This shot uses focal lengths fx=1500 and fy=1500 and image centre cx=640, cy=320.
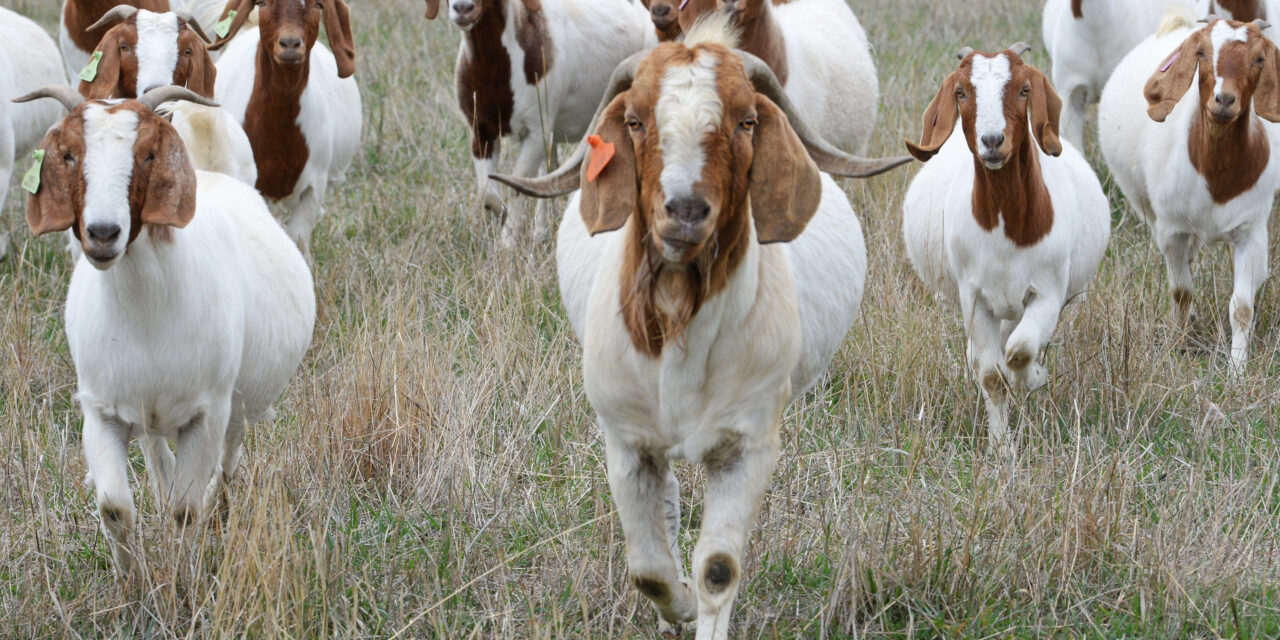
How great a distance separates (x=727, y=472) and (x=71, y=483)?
7.71 ft

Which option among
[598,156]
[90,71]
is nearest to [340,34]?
[90,71]

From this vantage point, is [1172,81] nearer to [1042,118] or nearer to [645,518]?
[1042,118]

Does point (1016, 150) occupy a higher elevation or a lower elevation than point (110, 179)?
lower

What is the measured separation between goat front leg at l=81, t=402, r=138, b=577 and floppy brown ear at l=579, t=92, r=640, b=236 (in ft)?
5.03

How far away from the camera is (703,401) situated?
3.56 m

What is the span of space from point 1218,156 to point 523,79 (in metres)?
3.65

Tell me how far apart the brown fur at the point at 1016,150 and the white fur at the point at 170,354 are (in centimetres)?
240

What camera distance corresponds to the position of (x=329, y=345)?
243 inches

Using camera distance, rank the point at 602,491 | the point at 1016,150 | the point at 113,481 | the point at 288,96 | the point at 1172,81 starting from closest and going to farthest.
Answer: the point at 113,481
the point at 602,491
the point at 1016,150
the point at 1172,81
the point at 288,96

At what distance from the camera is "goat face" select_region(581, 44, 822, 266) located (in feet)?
10.3

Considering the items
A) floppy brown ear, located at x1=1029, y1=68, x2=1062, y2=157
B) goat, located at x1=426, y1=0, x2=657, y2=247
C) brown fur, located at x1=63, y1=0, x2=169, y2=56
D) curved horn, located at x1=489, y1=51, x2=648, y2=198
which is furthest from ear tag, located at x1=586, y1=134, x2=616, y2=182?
brown fur, located at x1=63, y1=0, x2=169, y2=56

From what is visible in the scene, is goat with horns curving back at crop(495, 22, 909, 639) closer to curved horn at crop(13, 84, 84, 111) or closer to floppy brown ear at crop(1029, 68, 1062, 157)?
curved horn at crop(13, 84, 84, 111)

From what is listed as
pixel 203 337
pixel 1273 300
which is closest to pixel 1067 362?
pixel 1273 300

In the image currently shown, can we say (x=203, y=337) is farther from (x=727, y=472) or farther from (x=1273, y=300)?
(x=1273, y=300)
